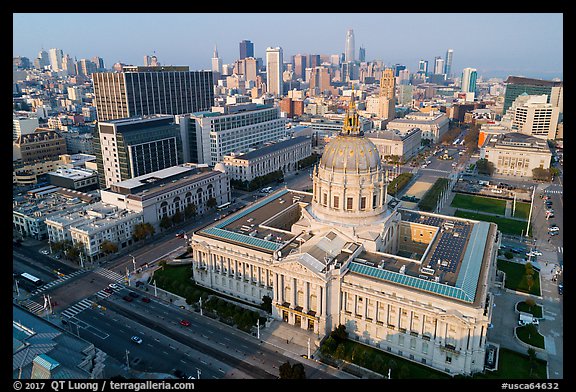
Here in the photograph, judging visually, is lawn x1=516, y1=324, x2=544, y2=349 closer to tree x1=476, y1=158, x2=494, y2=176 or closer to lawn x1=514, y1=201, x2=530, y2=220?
lawn x1=514, y1=201, x2=530, y2=220

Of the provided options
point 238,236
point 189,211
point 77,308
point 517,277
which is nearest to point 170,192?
point 189,211

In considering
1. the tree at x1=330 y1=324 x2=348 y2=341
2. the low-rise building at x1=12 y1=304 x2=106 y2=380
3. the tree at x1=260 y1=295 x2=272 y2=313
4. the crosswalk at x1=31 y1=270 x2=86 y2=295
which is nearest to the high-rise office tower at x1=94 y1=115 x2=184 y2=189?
the crosswalk at x1=31 y1=270 x2=86 y2=295

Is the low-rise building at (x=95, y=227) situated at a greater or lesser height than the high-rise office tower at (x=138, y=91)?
lesser

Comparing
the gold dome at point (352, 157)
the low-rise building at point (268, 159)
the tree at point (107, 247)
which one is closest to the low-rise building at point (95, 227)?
the tree at point (107, 247)

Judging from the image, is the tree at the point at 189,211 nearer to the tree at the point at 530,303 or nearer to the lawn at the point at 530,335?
the lawn at the point at 530,335

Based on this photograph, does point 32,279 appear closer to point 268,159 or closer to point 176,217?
point 176,217

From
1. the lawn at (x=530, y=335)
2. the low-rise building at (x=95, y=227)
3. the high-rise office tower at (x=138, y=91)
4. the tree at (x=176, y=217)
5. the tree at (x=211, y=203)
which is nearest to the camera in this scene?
the lawn at (x=530, y=335)
